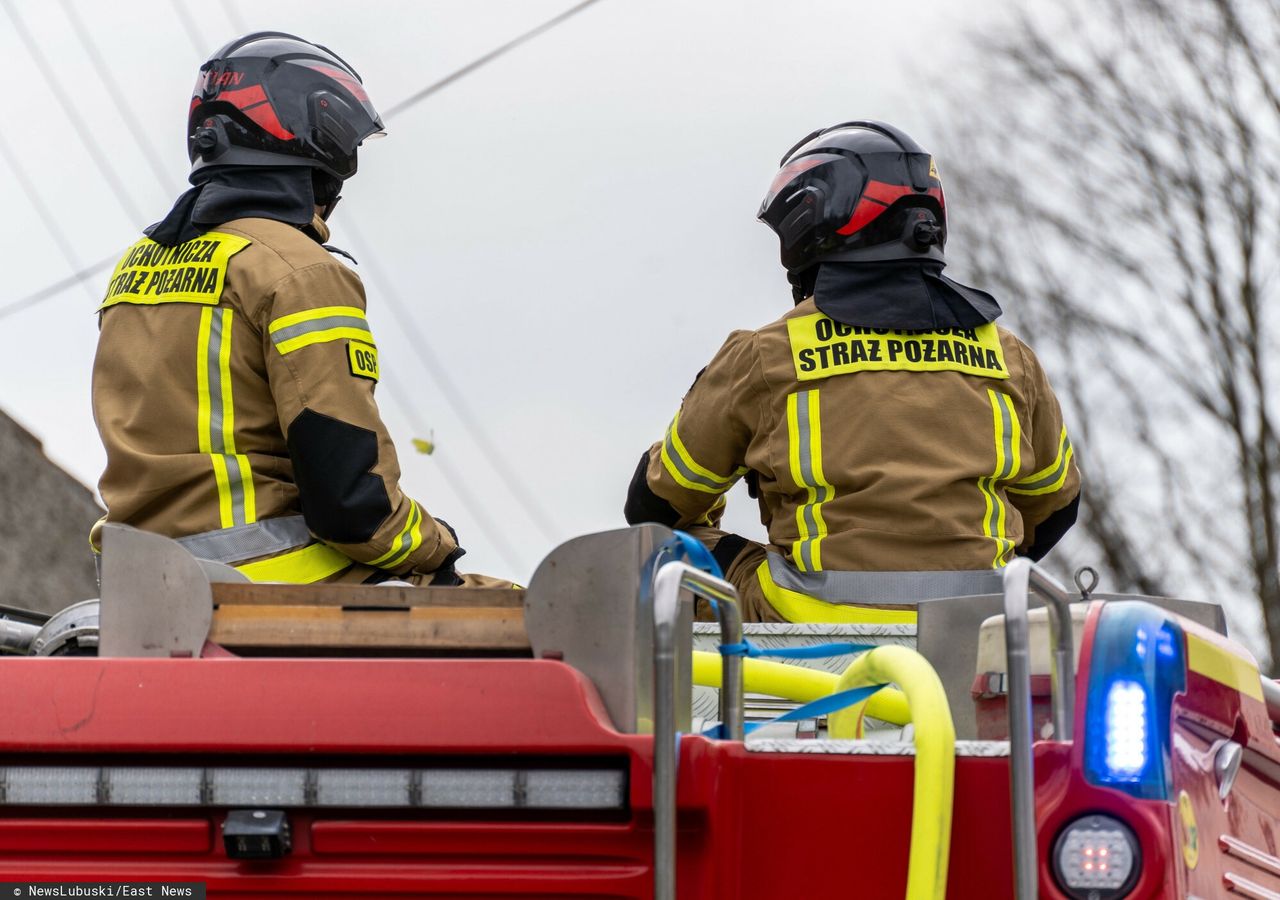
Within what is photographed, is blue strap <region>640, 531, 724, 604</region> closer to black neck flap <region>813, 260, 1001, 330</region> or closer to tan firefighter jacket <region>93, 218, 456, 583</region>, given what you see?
tan firefighter jacket <region>93, 218, 456, 583</region>

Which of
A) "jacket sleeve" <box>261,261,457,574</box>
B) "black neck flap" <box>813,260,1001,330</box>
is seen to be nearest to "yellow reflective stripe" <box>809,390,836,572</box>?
"black neck flap" <box>813,260,1001,330</box>

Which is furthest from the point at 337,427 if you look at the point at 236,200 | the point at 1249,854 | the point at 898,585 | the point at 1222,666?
the point at 1249,854

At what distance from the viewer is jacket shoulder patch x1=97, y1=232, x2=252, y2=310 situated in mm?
4961

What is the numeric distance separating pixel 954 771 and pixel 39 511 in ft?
42.9

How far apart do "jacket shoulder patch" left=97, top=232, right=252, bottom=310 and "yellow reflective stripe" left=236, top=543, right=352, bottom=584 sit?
70 centimetres

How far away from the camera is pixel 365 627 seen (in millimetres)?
3010

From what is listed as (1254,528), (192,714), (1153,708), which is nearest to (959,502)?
(1153,708)

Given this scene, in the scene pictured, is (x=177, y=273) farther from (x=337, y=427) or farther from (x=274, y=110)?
(x=337, y=427)

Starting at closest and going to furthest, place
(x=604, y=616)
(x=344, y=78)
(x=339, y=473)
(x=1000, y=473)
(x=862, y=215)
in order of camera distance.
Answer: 1. (x=604, y=616)
2. (x=339, y=473)
3. (x=1000, y=473)
4. (x=862, y=215)
5. (x=344, y=78)

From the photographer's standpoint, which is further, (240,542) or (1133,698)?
(240,542)

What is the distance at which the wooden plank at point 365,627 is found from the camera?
9.82ft

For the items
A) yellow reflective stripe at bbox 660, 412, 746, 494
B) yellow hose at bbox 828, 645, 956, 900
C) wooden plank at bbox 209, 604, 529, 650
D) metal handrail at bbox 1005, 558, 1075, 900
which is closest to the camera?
metal handrail at bbox 1005, 558, 1075, 900

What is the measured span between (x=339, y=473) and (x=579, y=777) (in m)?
2.14

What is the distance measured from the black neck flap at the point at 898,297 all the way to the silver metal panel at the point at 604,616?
2.49m
